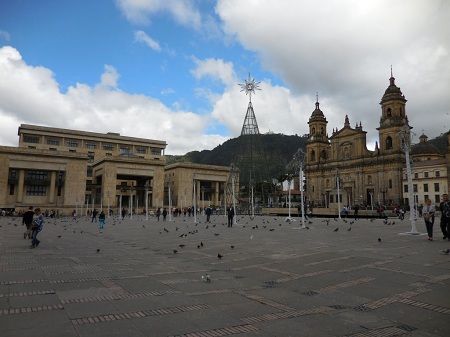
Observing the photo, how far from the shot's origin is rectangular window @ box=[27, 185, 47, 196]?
210 feet

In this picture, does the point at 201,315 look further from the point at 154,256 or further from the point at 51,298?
the point at 154,256

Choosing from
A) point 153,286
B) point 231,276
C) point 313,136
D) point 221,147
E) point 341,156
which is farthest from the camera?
point 221,147

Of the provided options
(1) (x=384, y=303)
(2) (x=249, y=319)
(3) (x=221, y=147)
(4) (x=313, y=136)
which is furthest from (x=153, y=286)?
(3) (x=221, y=147)

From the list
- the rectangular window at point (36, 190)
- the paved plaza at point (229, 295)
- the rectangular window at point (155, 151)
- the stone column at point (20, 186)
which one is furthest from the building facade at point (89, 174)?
the paved plaza at point (229, 295)

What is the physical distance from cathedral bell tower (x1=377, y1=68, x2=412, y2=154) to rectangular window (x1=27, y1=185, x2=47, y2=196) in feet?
215

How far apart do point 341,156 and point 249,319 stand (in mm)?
82316

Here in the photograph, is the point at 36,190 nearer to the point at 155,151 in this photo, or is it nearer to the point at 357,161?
the point at 155,151

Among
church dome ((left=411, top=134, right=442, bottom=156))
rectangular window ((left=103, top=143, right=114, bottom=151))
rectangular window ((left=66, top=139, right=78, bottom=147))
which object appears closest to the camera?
rectangular window ((left=66, top=139, right=78, bottom=147))

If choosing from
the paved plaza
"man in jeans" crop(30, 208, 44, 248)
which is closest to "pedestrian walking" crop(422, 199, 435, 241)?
the paved plaza

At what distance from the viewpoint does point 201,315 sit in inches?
216

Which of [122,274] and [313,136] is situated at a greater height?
[313,136]

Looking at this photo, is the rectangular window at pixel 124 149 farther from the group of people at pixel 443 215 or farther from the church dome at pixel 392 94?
the group of people at pixel 443 215

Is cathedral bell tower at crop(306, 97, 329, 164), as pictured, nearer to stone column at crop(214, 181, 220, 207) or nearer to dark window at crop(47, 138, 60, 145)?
stone column at crop(214, 181, 220, 207)

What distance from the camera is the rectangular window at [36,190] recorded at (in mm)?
64137
